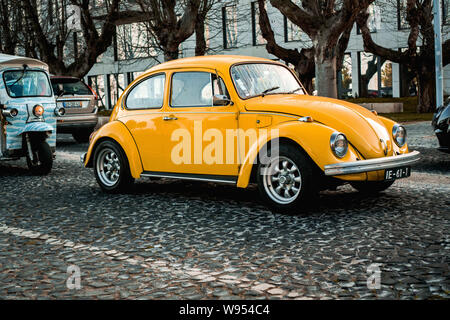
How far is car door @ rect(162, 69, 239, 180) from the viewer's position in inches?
276

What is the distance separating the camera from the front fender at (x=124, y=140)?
26.1ft

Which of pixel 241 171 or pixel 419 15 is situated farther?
pixel 419 15

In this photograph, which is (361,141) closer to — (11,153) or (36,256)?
(36,256)

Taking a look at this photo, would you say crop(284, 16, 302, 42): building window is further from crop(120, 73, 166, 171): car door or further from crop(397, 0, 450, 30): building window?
crop(120, 73, 166, 171): car door

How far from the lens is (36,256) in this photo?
510cm

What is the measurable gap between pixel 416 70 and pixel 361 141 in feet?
63.2

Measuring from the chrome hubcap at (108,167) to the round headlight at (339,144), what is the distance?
127 inches

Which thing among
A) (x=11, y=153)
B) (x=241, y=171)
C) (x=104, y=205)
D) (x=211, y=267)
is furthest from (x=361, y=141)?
(x=11, y=153)

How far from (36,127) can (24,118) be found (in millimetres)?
320

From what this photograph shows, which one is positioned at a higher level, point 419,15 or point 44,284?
point 419,15

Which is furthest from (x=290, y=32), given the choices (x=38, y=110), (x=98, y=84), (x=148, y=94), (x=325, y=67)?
(x=148, y=94)

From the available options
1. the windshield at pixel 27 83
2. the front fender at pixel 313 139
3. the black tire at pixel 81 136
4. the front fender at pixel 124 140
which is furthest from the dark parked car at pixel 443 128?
the black tire at pixel 81 136

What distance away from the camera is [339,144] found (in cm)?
621

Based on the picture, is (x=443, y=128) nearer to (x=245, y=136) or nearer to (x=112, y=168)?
(x=245, y=136)
